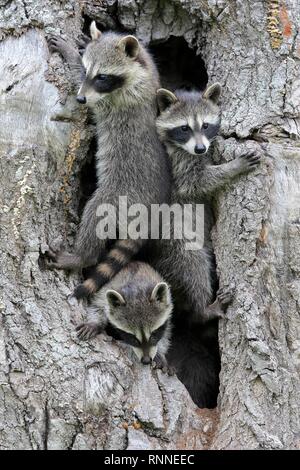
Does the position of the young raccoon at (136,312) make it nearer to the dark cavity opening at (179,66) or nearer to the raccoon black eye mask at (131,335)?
the raccoon black eye mask at (131,335)

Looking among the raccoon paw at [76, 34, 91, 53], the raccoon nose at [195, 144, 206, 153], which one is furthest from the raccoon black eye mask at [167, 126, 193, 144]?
the raccoon paw at [76, 34, 91, 53]

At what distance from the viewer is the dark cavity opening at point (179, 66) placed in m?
6.31

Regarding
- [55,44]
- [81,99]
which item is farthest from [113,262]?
[55,44]

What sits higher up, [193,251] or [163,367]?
[193,251]

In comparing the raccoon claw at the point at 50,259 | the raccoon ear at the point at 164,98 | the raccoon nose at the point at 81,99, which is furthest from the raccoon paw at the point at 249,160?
the raccoon claw at the point at 50,259

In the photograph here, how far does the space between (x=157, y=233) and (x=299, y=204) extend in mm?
1187

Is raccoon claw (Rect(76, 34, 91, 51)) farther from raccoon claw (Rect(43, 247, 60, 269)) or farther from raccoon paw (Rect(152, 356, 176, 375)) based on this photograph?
raccoon paw (Rect(152, 356, 176, 375))

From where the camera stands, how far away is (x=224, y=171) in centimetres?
507

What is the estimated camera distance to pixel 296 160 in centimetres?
481

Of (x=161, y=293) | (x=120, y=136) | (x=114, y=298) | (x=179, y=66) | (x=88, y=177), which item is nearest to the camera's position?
(x=114, y=298)

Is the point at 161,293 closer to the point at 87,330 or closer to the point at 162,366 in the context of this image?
the point at 162,366

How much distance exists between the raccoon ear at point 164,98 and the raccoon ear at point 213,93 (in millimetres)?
276

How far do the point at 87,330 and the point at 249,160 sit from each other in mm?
1522

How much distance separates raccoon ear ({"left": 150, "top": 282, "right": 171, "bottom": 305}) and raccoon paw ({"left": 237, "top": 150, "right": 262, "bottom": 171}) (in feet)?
3.13
